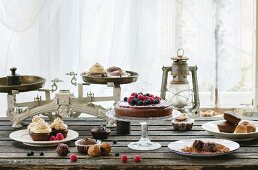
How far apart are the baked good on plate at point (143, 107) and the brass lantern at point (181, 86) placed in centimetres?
86

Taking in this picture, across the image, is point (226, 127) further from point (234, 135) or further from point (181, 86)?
point (181, 86)

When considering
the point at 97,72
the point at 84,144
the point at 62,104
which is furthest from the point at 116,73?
the point at 84,144

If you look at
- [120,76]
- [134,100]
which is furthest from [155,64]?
[134,100]

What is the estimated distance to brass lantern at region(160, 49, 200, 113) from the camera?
12.7 feet

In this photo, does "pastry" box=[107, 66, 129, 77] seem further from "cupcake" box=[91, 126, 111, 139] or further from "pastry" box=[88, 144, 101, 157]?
"pastry" box=[88, 144, 101, 157]

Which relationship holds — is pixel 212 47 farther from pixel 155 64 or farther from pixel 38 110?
pixel 38 110

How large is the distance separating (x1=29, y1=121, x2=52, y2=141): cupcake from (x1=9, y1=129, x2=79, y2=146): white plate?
0.03 m

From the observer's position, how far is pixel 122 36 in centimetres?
462

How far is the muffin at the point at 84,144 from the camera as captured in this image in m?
2.80

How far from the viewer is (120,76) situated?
3.40 m

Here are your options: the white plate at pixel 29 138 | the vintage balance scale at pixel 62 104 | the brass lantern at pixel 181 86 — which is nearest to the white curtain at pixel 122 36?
the brass lantern at pixel 181 86

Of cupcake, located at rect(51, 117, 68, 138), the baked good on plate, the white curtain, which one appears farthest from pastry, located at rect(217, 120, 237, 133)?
the white curtain

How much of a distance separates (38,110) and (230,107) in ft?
6.15

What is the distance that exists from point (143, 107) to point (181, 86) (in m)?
1.09
